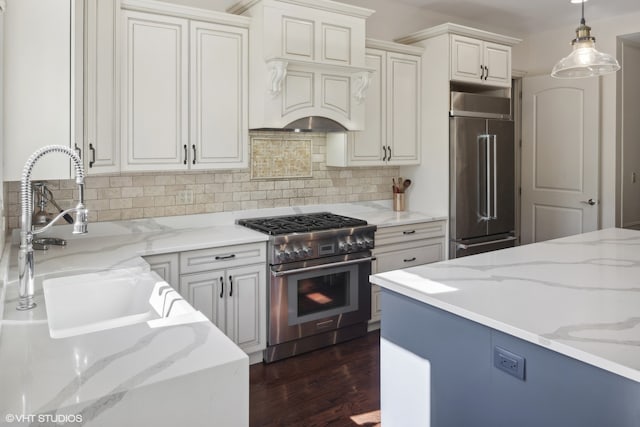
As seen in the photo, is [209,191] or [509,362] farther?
[209,191]

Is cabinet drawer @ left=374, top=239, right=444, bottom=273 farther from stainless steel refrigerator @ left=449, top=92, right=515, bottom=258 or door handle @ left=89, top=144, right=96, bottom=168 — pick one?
door handle @ left=89, top=144, right=96, bottom=168

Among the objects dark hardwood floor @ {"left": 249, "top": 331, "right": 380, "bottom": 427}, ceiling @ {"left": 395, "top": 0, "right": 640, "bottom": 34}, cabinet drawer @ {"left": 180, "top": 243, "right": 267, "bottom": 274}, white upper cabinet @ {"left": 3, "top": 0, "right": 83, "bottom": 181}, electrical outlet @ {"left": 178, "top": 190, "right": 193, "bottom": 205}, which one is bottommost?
dark hardwood floor @ {"left": 249, "top": 331, "right": 380, "bottom": 427}

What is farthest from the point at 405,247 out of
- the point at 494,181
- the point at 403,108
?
the point at 403,108

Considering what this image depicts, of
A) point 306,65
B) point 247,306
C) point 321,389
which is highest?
point 306,65

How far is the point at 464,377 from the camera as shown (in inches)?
71.8

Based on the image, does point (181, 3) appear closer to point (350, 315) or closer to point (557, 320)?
point (350, 315)

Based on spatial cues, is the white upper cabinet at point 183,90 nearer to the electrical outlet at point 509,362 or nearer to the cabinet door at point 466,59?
the cabinet door at point 466,59

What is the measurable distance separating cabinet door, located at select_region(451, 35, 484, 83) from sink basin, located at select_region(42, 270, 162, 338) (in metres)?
3.13

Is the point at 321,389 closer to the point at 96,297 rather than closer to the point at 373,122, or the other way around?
the point at 96,297

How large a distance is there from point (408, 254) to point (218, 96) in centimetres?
193

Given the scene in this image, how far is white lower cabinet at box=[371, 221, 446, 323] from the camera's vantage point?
153 inches

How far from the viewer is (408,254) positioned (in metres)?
4.06

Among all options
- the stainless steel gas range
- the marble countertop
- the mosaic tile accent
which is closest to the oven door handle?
the stainless steel gas range

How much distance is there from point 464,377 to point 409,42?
3.42 m
